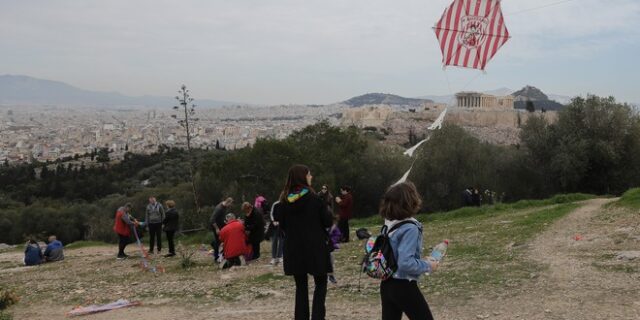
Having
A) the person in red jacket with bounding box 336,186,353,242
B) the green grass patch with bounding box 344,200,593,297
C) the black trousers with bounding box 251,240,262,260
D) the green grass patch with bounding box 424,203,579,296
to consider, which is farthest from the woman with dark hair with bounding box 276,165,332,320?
the person in red jacket with bounding box 336,186,353,242

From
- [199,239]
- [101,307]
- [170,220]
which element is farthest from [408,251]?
[199,239]

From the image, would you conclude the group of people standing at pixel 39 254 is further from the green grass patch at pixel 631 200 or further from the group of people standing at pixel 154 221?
the green grass patch at pixel 631 200

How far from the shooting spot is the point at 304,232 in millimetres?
5961

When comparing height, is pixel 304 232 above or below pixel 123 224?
above

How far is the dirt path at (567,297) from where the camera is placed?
279 inches

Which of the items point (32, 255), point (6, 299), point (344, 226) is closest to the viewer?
point (6, 299)

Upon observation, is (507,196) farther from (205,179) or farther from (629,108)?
(205,179)

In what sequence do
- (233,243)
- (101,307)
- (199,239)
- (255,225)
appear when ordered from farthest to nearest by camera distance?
(199,239) → (255,225) → (233,243) → (101,307)

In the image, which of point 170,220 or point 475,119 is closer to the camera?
point 170,220

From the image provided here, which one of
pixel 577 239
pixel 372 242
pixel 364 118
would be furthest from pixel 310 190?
pixel 364 118

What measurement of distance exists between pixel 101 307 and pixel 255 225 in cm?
442

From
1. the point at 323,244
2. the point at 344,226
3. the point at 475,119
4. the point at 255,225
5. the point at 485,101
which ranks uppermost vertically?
the point at 485,101

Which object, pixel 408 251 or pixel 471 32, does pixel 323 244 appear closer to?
pixel 408 251

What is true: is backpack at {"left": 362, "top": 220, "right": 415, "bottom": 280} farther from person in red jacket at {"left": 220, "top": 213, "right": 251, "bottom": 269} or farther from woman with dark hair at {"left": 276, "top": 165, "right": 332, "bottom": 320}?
person in red jacket at {"left": 220, "top": 213, "right": 251, "bottom": 269}
